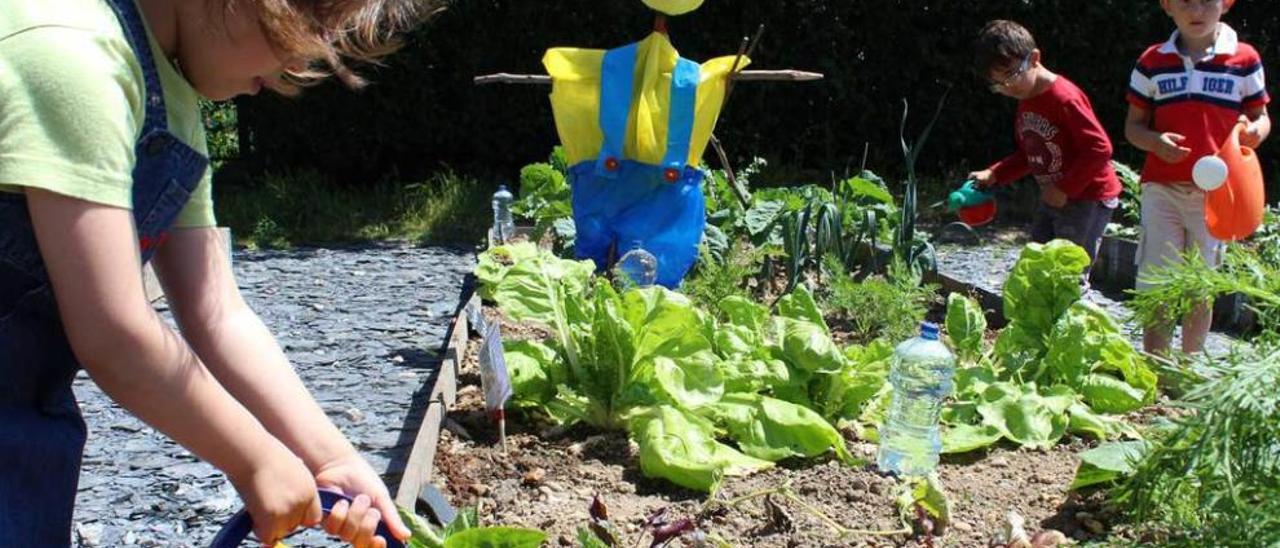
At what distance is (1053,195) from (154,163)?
3.64 metres

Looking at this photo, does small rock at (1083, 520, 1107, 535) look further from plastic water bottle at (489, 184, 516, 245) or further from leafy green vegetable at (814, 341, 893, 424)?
plastic water bottle at (489, 184, 516, 245)

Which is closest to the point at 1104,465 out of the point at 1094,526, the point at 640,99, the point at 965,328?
the point at 1094,526

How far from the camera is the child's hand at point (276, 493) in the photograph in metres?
1.27

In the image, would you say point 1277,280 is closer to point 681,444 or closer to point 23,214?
point 681,444

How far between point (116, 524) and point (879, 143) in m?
7.02

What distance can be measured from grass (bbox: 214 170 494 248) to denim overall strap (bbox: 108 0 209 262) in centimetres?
568

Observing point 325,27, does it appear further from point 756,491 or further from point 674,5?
point 674,5

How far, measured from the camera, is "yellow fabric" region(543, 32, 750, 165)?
445 cm

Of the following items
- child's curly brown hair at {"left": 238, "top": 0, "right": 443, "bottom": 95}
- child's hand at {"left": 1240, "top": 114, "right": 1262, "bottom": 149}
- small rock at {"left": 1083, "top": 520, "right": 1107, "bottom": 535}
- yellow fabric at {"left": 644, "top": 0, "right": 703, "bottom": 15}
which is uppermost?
yellow fabric at {"left": 644, "top": 0, "right": 703, "bottom": 15}

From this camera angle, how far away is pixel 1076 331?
340 centimetres

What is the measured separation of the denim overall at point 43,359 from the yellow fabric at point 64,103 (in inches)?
2.9

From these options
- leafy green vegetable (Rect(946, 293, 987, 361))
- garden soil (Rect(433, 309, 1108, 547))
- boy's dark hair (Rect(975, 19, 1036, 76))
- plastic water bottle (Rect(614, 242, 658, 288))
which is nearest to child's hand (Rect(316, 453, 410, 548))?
garden soil (Rect(433, 309, 1108, 547))

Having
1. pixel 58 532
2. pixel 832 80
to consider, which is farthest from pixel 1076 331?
pixel 832 80

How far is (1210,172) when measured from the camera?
3.83m
